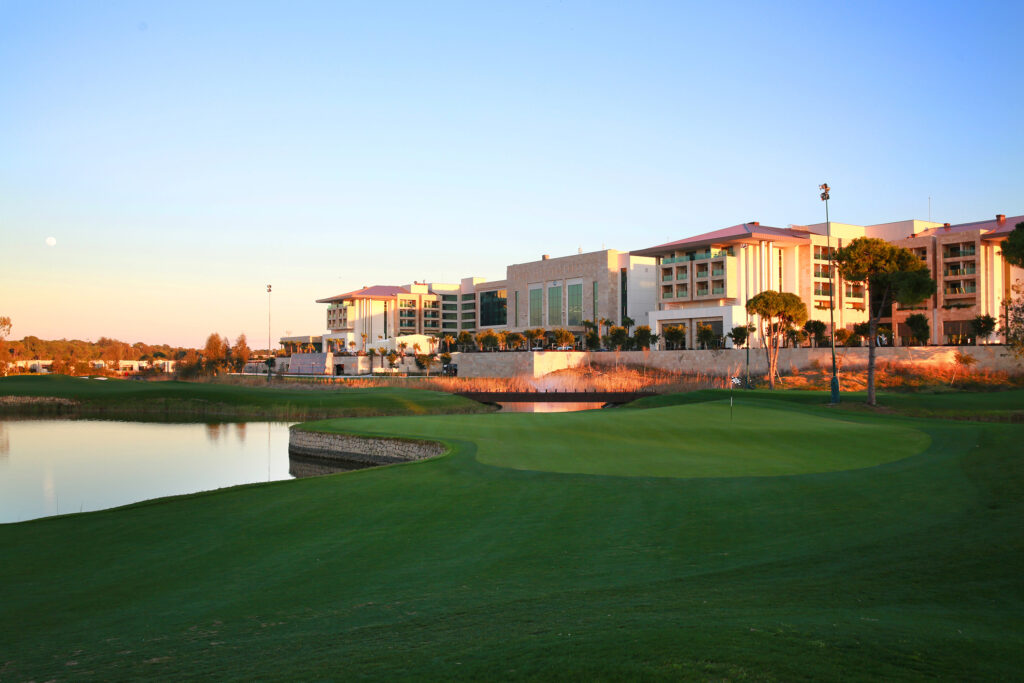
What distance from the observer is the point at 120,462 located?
2312cm

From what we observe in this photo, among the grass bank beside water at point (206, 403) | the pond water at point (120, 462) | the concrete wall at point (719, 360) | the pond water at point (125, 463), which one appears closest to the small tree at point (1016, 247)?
the pond water at point (125, 463)

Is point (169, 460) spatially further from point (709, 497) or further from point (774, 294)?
point (774, 294)

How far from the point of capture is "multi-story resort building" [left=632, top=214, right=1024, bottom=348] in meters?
68.1

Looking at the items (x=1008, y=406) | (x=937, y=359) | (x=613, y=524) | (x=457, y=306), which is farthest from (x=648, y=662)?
(x=457, y=306)

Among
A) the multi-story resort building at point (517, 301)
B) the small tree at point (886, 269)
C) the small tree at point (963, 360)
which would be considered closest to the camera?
the small tree at point (886, 269)

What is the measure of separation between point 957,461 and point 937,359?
4117 centimetres

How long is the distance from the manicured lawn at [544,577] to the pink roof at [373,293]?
12140cm

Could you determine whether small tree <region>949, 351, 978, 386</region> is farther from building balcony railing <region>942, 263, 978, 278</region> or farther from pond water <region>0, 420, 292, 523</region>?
pond water <region>0, 420, 292, 523</region>

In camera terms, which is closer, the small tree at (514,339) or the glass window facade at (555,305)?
the small tree at (514,339)

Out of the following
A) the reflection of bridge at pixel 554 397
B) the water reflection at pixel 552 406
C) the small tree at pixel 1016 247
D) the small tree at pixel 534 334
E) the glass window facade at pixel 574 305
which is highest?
the glass window facade at pixel 574 305

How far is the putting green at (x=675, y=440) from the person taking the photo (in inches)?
539

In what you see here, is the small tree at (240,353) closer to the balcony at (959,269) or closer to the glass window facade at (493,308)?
the glass window facade at (493,308)

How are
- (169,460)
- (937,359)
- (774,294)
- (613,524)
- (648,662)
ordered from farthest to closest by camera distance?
1. (937,359)
2. (774,294)
3. (169,460)
4. (613,524)
5. (648,662)

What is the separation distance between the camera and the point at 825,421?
866 inches
